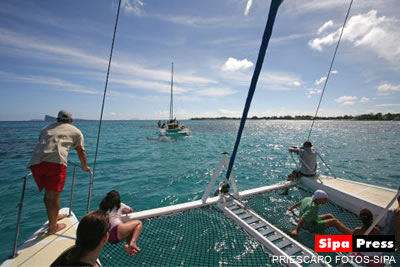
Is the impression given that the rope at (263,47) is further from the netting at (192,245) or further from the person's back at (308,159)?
the person's back at (308,159)

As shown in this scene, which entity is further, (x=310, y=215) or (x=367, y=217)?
(x=310, y=215)

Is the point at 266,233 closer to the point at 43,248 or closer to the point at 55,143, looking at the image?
the point at 43,248

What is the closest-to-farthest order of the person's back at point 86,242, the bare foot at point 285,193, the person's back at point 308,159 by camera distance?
the person's back at point 86,242 < the bare foot at point 285,193 < the person's back at point 308,159

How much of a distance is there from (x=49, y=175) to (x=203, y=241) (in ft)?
9.85

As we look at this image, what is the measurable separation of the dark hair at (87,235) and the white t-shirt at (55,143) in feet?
6.18

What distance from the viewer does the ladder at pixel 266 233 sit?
2.97m

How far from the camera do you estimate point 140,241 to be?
3.63 m

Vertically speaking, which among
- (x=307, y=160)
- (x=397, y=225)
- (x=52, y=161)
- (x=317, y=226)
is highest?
(x=307, y=160)

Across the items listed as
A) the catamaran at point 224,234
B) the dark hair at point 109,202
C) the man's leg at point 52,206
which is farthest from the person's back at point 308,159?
the man's leg at point 52,206

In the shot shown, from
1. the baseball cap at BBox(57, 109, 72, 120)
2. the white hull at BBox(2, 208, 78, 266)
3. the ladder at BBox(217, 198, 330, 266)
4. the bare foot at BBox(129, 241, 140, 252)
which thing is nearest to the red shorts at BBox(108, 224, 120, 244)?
the bare foot at BBox(129, 241, 140, 252)

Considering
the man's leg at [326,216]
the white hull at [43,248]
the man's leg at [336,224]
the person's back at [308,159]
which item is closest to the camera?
the white hull at [43,248]

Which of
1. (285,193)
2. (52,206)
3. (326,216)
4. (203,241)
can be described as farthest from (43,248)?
(285,193)

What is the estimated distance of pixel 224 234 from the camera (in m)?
3.85

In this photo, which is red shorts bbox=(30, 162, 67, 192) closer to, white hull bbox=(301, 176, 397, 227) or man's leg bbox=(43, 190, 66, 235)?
man's leg bbox=(43, 190, 66, 235)
